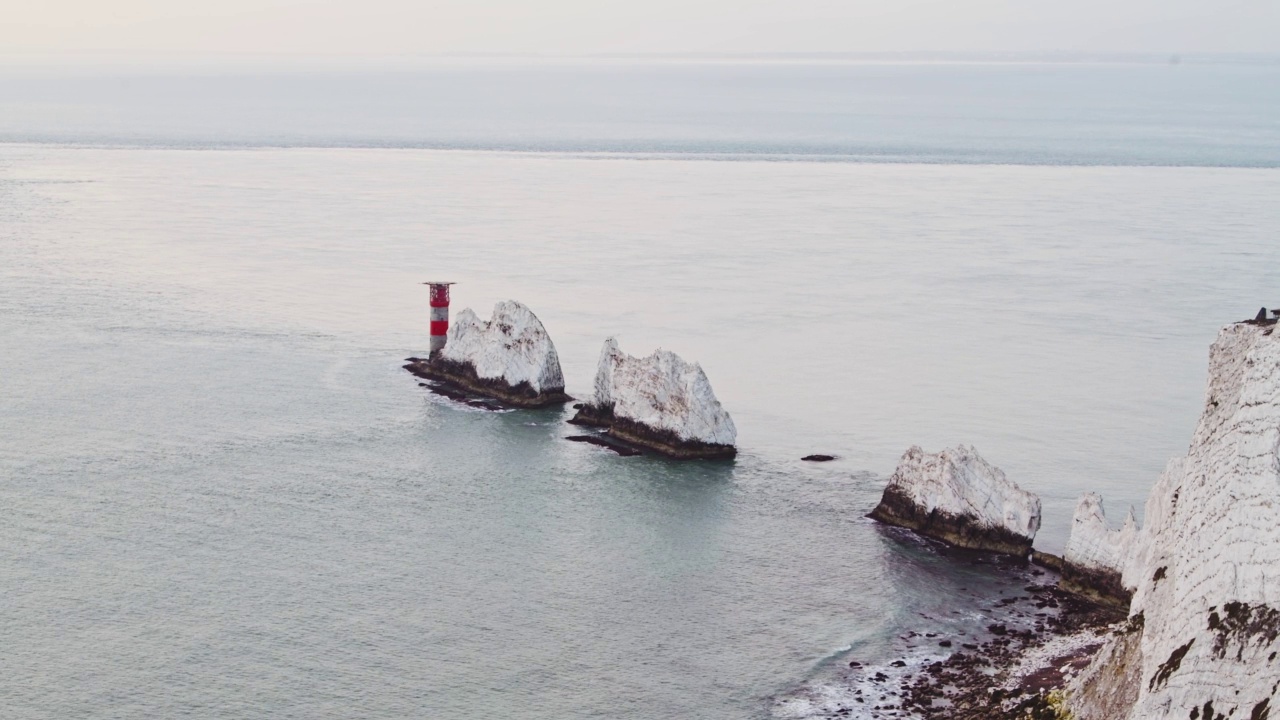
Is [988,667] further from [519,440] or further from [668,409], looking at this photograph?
[519,440]

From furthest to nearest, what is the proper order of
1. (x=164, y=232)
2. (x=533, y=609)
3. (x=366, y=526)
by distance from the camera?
(x=164, y=232), (x=366, y=526), (x=533, y=609)

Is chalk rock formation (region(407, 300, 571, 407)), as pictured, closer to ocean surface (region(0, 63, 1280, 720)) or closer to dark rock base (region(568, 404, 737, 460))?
ocean surface (region(0, 63, 1280, 720))

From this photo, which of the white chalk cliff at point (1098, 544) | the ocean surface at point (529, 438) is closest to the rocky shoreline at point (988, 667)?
the ocean surface at point (529, 438)

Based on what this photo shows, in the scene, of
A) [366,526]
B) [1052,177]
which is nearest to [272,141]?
[1052,177]

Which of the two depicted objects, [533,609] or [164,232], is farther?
[164,232]

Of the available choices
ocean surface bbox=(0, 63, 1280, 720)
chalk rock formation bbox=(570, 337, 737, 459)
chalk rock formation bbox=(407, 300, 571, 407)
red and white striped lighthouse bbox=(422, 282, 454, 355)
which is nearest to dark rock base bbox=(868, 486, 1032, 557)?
ocean surface bbox=(0, 63, 1280, 720)

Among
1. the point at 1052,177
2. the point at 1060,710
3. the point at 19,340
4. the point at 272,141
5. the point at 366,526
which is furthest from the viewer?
the point at 272,141

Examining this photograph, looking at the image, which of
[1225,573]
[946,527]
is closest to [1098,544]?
[946,527]

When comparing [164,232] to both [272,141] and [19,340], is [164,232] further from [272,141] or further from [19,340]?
[272,141]
